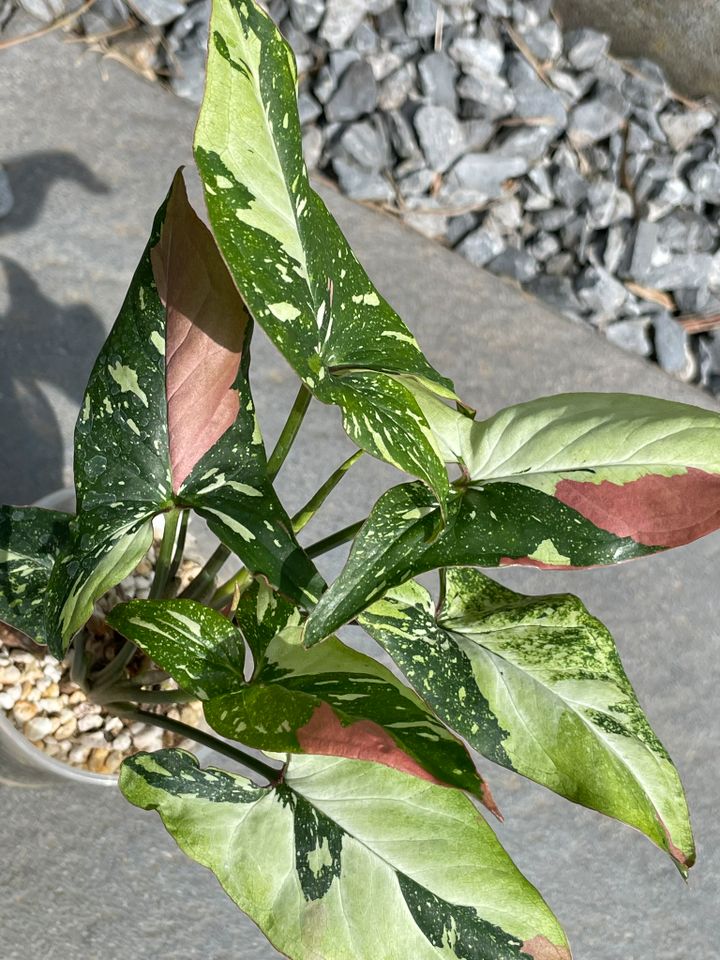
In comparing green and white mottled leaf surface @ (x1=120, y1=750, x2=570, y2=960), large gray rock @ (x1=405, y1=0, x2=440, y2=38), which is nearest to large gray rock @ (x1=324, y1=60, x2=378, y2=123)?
large gray rock @ (x1=405, y1=0, x2=440, y2=38)

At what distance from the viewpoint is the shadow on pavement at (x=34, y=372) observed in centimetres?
115

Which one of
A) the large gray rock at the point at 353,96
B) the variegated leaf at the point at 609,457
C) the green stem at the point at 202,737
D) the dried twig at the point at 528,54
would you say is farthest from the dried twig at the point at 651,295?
the green stem at the point at 202,737

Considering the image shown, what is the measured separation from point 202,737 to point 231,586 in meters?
0.12

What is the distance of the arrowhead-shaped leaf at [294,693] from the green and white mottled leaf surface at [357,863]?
57 mm

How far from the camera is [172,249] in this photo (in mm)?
600

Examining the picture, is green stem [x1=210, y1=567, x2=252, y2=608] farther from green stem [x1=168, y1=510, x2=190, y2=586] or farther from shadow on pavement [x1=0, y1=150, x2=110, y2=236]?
shadow on pavement [x1=0, y1=150, x2=110, y2=236]

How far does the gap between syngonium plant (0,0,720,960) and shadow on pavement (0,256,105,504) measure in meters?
0.54

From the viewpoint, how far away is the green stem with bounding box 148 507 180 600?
651mm

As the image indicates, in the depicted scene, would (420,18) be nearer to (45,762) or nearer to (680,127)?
(680,127)

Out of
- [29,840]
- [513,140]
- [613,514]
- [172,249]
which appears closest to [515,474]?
[613,514]

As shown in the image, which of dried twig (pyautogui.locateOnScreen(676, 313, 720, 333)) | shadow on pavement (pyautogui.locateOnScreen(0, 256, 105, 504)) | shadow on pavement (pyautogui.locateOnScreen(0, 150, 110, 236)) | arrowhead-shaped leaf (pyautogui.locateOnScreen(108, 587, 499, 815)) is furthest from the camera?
dried twig (pyautogui.locateOnScreen(676, 313, 720, 333))

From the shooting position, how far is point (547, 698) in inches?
25.0

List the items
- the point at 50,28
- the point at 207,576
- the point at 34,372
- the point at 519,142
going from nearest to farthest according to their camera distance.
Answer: the point at 207,576, the point at 34,372, the point at 50,28, the point at 519,142

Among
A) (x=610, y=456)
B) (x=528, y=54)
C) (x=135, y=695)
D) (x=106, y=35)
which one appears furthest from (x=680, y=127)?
(x=135, y=695)
